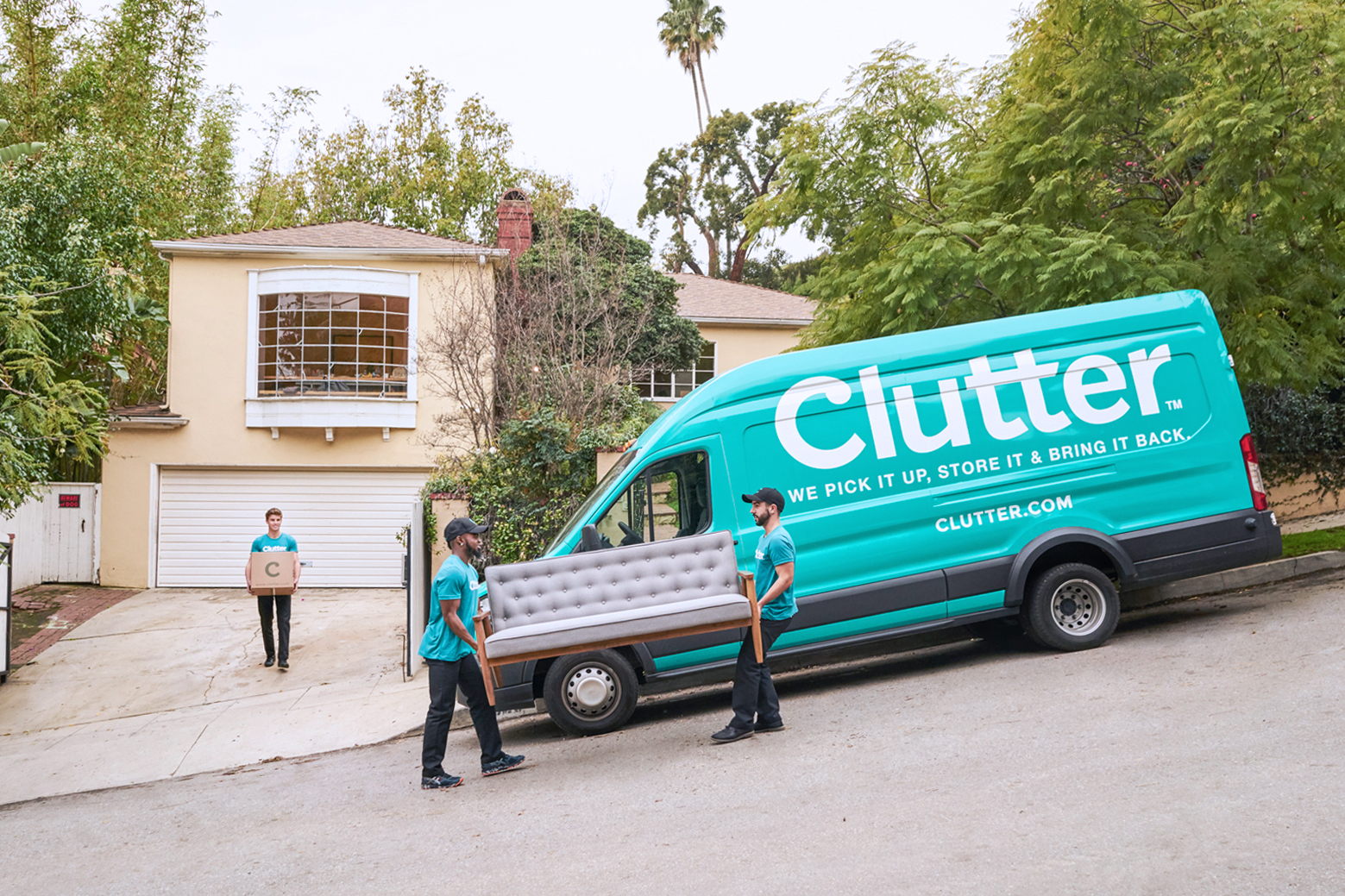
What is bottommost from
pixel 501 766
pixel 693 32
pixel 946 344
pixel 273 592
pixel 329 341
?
pixel 501 766

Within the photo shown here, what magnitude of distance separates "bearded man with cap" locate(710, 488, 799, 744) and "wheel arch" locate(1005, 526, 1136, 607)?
6.80 ft

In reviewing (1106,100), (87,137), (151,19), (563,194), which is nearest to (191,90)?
(151,19)

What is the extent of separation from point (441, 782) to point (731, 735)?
1865mm

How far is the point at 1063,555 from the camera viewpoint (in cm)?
796

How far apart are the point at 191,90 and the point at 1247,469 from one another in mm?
26002

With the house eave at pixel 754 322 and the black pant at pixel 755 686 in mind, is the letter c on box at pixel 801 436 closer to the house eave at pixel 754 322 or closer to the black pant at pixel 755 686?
the black pant at pixel 755 686

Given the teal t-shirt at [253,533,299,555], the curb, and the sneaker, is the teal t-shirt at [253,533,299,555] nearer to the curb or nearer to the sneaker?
the sneaker

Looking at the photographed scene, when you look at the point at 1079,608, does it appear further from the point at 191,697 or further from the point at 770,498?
the point at 191,697

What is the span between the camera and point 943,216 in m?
11.2

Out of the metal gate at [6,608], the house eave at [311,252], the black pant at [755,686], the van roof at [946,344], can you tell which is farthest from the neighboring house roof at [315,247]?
the black pant at [755,686]

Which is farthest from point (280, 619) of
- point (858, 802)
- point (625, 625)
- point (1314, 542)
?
point (1314, 542)

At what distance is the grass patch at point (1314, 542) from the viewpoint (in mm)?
10531

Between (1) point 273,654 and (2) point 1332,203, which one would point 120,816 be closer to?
(1) point 273,654

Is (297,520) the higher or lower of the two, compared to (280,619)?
higher
